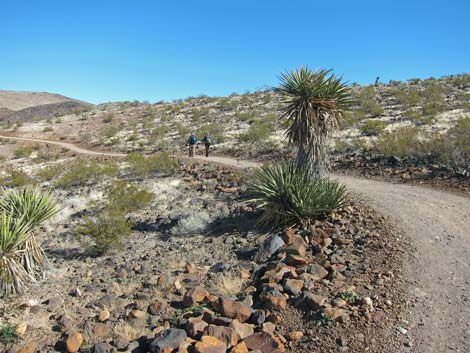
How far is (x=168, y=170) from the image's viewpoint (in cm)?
2036

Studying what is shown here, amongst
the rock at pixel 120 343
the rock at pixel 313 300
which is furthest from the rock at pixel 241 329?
the rock at pixel 120 343

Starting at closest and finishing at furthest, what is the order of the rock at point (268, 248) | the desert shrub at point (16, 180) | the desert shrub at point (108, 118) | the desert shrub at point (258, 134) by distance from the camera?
the rock at point (268, 248)
the desert shrub at point (16, 180)
the desert shrub at point (258, 134)
the desert shrub at point (108, 118)

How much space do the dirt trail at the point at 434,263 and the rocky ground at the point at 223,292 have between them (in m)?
0.32

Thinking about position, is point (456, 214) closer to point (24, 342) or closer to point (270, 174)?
point (270, 174)

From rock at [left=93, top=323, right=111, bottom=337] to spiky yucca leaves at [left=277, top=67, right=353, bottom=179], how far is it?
688cm

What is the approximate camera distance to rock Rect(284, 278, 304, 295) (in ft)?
23.4

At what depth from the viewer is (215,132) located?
101 ft

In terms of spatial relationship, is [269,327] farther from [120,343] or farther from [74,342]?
[74,342]

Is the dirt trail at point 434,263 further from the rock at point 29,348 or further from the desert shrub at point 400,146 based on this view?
the rock at point 29,348

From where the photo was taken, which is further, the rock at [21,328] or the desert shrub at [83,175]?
the desert shrub at [83,175]

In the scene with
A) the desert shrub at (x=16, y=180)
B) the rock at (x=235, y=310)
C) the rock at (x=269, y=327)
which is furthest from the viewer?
the desert shrub at (x=16, y=180)

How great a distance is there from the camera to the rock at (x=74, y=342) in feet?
21.0

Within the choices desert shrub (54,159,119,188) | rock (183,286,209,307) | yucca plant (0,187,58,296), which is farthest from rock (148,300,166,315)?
desert shrub (54,159,119,188)

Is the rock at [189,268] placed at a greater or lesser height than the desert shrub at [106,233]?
lesser
